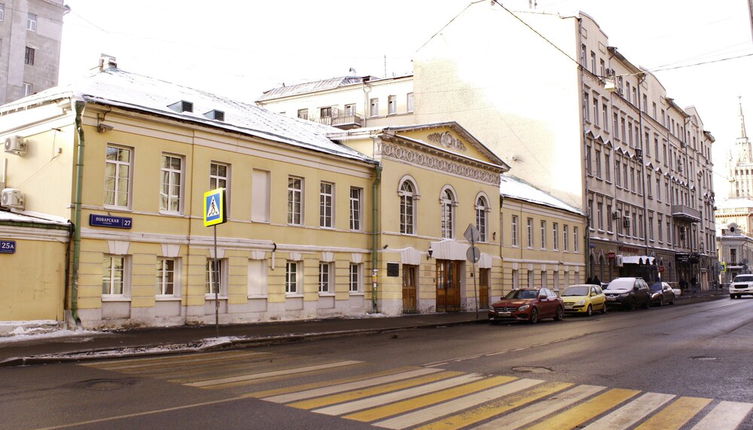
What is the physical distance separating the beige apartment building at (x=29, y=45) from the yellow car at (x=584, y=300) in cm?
4365

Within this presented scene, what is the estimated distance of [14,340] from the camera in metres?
15.1

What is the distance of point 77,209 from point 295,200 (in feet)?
27.3

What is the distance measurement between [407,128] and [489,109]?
67.2 ft

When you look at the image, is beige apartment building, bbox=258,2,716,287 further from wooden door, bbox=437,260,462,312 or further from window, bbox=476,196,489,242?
wooden door, bbox=437,260,462,312

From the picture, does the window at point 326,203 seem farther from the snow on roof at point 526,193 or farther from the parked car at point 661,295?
the parked car at point 661,295

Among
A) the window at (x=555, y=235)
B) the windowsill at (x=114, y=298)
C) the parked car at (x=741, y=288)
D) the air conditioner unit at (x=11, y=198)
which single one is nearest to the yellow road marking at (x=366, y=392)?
the windowsill at (x=114, y=298)

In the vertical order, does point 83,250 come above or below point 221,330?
above

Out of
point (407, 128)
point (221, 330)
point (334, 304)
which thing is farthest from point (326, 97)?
point (221, 330)

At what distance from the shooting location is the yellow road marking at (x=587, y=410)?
7.13 metres

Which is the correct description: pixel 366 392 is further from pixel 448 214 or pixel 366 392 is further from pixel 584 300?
pixel 448 214

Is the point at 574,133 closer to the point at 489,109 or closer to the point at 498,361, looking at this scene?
the point at 489,109

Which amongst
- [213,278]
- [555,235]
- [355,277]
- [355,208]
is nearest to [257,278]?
[213,278]

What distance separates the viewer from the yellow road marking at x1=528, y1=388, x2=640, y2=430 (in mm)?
7129

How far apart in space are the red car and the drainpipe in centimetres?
1454
